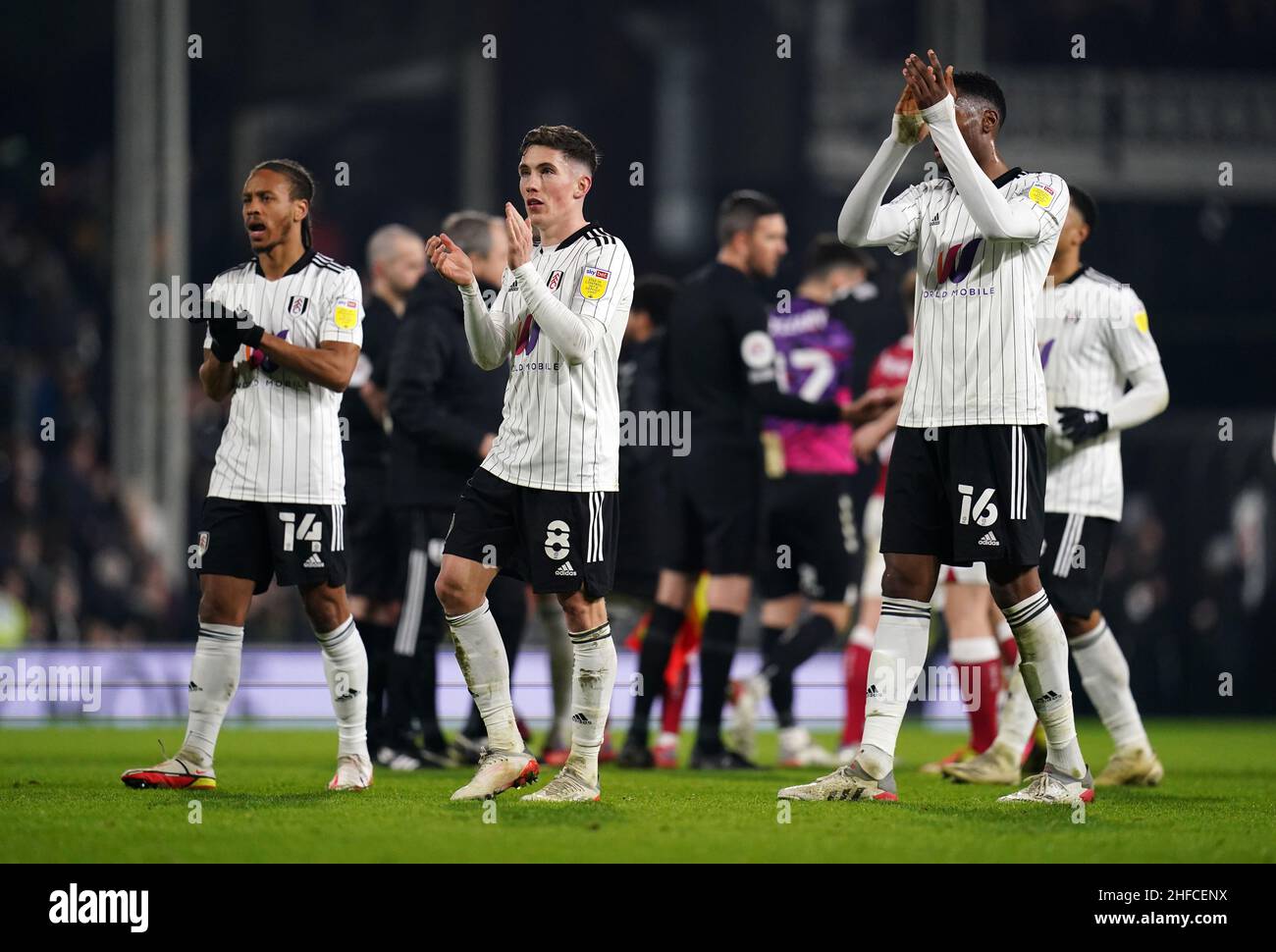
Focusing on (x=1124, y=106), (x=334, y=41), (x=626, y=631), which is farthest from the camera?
(x=334, y=41)

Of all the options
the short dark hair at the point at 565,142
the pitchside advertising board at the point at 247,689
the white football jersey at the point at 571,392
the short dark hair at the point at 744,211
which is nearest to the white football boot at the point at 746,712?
the pitchside advertising board at the point at 247,689

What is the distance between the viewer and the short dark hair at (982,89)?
5723 mm

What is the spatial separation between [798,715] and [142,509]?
19.0ft

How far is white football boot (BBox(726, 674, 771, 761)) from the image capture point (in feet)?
28.3

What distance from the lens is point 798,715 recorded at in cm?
1103

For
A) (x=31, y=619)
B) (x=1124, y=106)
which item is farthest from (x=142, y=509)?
(x=1124, y=106)

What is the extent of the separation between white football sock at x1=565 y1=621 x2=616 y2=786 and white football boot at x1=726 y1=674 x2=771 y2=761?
2886 mm

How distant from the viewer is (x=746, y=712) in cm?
870

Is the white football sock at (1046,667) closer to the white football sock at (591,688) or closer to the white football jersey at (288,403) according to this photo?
the white football sock at (591,688)

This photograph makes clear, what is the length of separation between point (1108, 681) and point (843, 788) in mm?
1743

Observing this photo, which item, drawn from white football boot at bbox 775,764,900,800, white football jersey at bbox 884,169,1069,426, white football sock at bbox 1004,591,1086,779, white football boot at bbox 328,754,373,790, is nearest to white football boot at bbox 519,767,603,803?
white football boot at bbox 775,764,900,800

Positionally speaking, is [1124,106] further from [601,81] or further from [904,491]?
[904,491]

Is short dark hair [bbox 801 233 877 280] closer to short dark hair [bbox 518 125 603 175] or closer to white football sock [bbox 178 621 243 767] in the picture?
short dark hair [bbox 518 125 603 175]

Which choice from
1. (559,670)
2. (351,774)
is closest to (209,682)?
(351,774)
